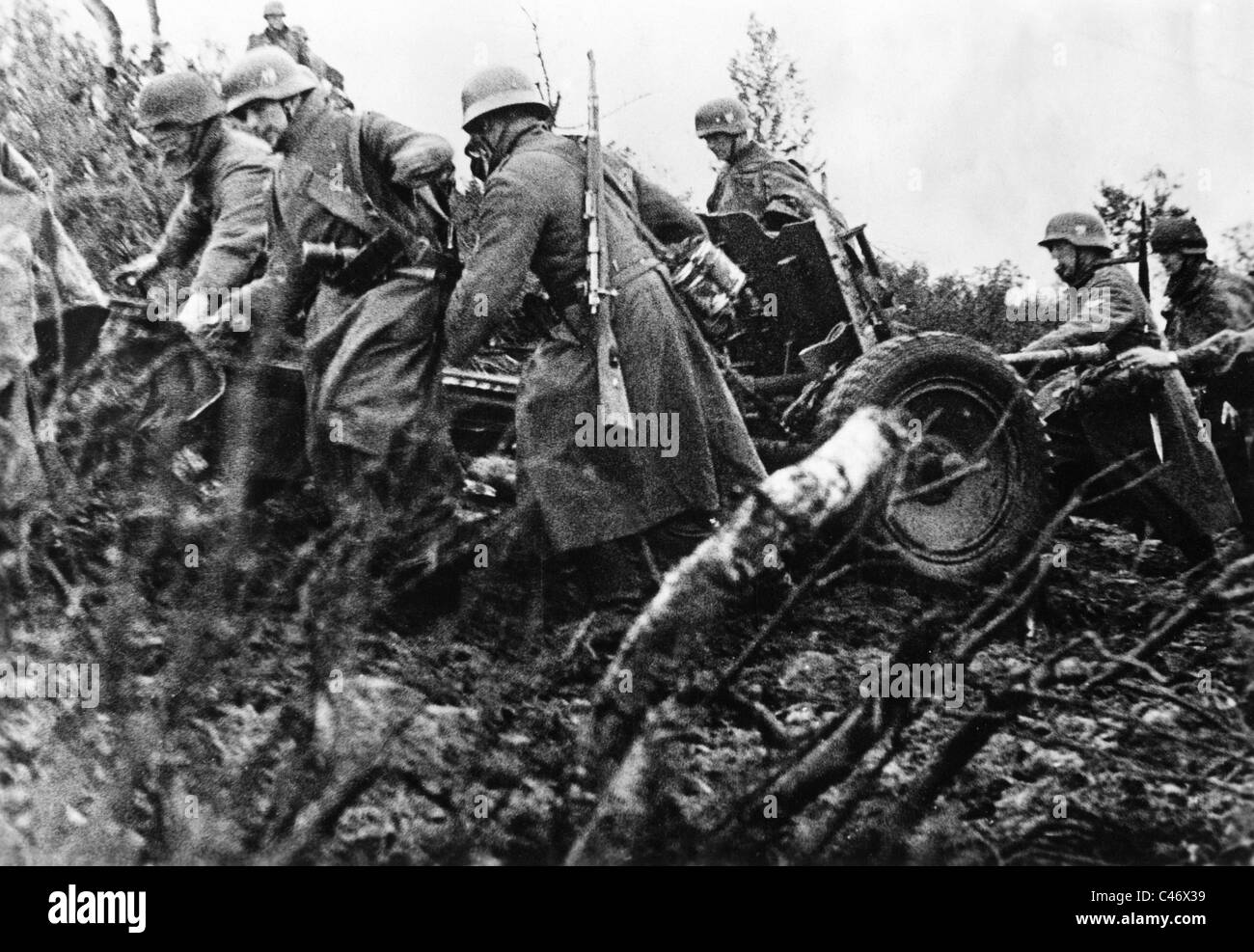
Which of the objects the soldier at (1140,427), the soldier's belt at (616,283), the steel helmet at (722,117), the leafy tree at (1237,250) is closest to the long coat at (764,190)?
the steel helmet at (722,117)

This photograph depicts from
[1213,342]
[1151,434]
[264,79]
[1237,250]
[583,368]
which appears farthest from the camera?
[1237,250]

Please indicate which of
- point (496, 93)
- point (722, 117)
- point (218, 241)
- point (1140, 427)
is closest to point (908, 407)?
point (1140, 427)

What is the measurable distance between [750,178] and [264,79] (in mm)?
1987

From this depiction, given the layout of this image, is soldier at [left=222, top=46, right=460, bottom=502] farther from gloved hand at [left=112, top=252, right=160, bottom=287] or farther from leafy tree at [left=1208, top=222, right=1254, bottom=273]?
leafy tree at [left=1208, top=222, right=1254, bottom=273]

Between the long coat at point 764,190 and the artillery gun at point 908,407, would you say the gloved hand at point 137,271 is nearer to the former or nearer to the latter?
the artillery gun at point 908,407

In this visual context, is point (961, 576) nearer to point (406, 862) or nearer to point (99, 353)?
point (406, 862)

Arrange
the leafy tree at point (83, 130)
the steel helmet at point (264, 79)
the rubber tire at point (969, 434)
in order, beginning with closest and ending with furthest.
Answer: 1. the rubber tire at point (969, 434)
2. the steel helmet at point (264, 79)
3. the leafy tree at point (83, 130)

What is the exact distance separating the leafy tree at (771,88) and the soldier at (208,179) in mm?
1929

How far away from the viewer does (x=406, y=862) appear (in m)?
5.54

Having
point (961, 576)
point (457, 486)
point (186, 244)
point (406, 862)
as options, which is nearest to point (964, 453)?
point (961, 576)

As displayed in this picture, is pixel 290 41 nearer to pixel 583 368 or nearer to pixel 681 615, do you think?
pixel 583 368

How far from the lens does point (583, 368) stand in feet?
18.7

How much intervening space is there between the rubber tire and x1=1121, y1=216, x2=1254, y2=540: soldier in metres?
0.56

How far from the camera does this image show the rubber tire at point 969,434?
18.9ft
